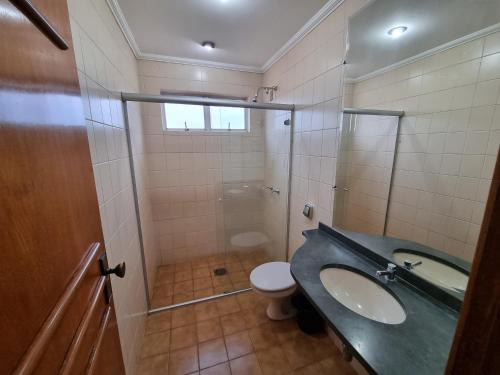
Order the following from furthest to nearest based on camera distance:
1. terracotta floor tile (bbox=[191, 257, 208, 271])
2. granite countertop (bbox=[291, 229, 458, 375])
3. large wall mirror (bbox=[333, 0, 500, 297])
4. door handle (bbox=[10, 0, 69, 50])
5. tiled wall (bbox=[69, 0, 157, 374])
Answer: terracotta floor tile (bbox=[191, 257, 208, 271])
tiled wall (bbox=[69, 0, 157, 374])
large wall mirror (bbox=[333, 0, 500, 297])
granite countertop (bbox=[291, 229, 458, 375])
door handle (bbox=[10, 0, 69, 50])

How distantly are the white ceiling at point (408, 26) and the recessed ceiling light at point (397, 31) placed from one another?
0.05 ft

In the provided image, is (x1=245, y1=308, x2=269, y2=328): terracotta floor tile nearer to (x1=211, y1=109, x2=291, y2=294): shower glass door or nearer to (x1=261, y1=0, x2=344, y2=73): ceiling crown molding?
(x1=211, y1=109, x2=291, y2=294): shower glass door

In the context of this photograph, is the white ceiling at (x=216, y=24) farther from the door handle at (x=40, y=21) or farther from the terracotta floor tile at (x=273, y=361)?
the terracotta floor tile at (x=273, y=361)

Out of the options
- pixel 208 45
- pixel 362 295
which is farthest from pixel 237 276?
pixel 208 45

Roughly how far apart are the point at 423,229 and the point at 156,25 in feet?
7.48

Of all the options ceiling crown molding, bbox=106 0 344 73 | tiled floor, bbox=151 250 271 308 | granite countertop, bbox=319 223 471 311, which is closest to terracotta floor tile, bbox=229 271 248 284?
tiled floor, bbox=151 250 271 308

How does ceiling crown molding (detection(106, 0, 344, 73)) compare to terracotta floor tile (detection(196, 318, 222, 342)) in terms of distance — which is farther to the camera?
terracotta floor tile (detection(196, 318, 222, 342))

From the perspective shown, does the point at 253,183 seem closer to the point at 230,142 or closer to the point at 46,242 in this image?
the point at 230,142

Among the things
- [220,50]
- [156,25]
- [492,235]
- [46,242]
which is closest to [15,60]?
[46,242]

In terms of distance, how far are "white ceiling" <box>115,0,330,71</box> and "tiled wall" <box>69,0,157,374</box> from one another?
0.76 ft

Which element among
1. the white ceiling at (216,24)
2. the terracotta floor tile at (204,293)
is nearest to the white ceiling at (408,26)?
the white ceiling at (216,24)

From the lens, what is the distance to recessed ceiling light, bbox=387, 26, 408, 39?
40.2 inches

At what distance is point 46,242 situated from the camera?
1.38 ft

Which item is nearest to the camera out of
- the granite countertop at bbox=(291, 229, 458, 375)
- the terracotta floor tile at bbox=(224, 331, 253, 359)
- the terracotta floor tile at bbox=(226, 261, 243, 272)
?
the granite countertop at bbox=(291, 229, 458, 375)
